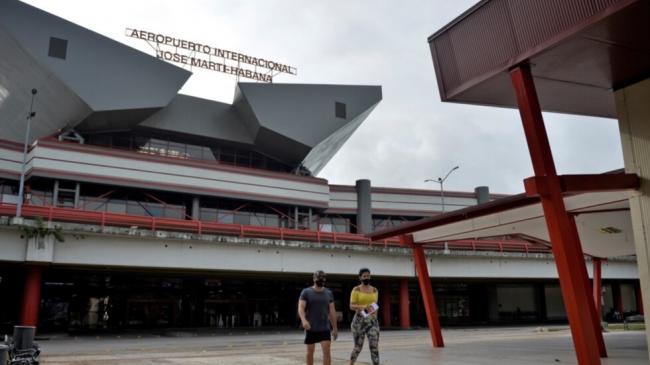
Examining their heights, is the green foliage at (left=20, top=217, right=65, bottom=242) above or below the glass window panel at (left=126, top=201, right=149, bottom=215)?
below

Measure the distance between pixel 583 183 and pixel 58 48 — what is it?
1442 inches

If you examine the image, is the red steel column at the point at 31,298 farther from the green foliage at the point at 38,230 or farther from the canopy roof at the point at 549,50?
the canopy roof at the point at 549,50

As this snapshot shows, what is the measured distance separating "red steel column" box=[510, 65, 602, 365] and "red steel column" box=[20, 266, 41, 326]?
23951mm

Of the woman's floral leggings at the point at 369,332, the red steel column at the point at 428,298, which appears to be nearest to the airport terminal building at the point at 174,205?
the red steel column at the point at 428,298

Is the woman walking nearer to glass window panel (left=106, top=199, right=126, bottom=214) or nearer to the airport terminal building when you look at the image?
the airport terminal building

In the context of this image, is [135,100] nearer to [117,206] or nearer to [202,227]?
[117,206]

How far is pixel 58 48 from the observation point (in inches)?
1492

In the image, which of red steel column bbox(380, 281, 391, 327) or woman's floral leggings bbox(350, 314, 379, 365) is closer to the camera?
woman's floral leggings bbox(350, 314, 379, 365)

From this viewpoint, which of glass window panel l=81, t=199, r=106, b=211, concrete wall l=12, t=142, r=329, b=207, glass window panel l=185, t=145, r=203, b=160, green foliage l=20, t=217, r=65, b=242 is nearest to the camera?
green foliage l=20, t=217, r=65, b=242

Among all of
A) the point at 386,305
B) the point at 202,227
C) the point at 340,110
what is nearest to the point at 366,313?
the point at 202,227

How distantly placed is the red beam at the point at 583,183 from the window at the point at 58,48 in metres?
35.6

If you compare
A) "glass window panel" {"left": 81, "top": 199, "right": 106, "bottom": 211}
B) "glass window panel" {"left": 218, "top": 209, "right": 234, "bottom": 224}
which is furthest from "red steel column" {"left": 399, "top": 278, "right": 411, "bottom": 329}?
"glass window panel" {"left": 81, "top": 199, "right": 106, "bottom": 211}

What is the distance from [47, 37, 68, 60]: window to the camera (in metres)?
37.6

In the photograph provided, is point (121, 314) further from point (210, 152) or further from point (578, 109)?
point (578, 109)
